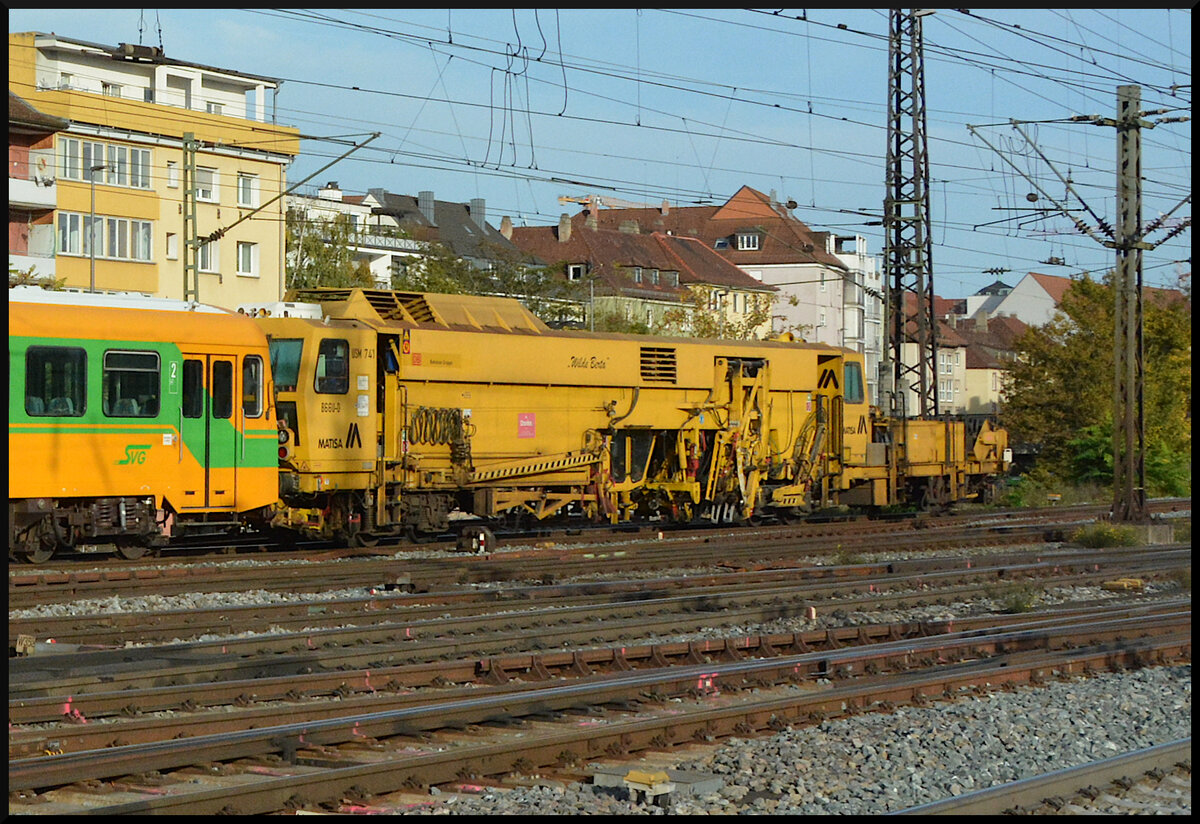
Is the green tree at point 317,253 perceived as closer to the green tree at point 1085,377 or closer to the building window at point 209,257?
the building window at point 209,257

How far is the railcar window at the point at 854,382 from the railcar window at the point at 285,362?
13257mm

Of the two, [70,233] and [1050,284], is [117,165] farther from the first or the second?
[1050,284]

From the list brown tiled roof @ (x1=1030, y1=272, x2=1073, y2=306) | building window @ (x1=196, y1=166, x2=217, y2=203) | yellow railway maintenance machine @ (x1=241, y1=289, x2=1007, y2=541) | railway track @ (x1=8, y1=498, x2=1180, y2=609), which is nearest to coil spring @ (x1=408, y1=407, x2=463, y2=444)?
yellow railway maintenance machine @ (x1=241, y1=289, x2=1007, y2=541)

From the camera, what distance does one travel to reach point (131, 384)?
1762 centimetres

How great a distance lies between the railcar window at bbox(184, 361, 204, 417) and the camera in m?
18.3

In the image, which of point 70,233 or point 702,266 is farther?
point 702,266

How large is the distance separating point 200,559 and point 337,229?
160 feet

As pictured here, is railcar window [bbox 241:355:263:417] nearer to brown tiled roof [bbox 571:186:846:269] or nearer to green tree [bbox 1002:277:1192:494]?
green tree [bbox 1002:277:1192:494]

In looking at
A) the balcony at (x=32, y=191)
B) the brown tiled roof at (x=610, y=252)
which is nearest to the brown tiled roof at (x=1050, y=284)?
the brown tiled roof at (x=610, y=252)

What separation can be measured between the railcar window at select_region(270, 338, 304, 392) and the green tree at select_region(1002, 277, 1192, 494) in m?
30.2

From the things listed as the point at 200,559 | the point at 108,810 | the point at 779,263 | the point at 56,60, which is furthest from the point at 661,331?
the point at 108,810

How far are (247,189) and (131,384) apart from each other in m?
40.0

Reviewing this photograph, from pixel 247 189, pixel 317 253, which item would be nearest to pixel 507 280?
pixel 247 189

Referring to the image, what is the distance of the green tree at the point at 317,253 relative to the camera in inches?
2510
